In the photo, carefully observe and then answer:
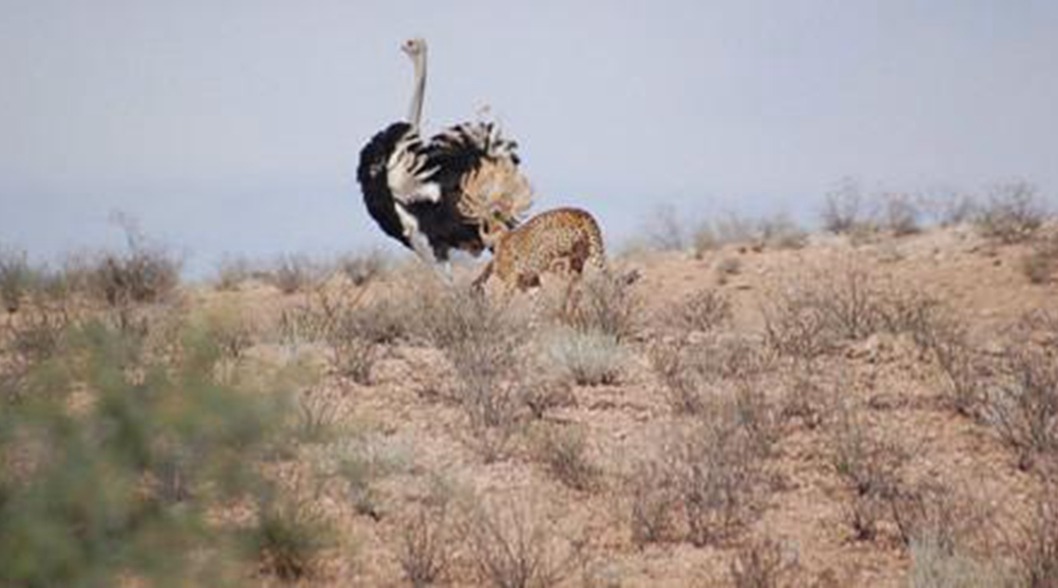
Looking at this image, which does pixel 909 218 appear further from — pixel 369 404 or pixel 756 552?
pixel 756 552

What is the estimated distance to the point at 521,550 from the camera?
7.08 m

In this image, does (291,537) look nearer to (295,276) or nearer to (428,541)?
(428,541)

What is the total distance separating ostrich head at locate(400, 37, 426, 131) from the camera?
1673 centimetres

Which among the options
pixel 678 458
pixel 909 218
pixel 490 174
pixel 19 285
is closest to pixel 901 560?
pixel 678 458

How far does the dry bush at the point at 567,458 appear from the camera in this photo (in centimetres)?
876

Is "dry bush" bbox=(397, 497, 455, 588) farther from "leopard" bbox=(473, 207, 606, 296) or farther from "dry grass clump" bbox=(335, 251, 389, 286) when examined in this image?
"dry grass clump" bbox=(335, 251, 389, 286)

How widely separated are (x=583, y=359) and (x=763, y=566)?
4.24 metres

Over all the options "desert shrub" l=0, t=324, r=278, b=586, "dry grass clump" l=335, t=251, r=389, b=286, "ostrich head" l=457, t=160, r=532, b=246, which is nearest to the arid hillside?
"desert shrub" l=0, t=324, r=278, b=586

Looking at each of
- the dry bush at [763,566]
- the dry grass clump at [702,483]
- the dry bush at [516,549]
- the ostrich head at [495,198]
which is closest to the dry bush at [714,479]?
the dry grass clump at [702,483]

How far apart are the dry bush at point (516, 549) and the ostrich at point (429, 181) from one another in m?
6.87

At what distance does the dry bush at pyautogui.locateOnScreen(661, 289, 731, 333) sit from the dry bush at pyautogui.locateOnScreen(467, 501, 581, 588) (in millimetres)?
6028

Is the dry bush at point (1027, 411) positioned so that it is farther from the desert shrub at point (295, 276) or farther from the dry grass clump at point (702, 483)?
the desert shrub at point (295, 276)

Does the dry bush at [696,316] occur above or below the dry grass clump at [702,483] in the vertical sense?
below

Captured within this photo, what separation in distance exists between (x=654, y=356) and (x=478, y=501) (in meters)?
4.04
